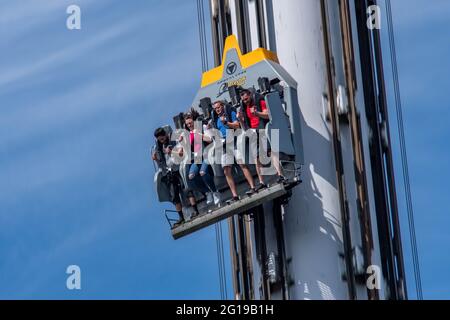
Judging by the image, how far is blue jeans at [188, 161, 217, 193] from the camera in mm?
61062

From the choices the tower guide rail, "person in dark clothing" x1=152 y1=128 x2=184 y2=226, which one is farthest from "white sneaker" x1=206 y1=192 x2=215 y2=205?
the tower guide rail

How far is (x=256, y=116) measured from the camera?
60281 millimetres

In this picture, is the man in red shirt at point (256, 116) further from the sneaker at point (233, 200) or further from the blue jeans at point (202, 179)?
the blue jeans at point (202, 179)

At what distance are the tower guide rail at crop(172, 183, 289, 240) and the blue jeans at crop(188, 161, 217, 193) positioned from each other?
1.14m

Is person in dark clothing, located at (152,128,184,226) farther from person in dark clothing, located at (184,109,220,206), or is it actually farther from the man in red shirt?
the man in red shirt

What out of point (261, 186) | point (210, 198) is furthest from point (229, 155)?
point (210, 198)

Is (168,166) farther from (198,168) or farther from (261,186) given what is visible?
(261,186)

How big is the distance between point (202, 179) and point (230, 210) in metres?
1.87

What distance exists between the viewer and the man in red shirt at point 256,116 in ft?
196

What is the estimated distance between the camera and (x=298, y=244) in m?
62.8

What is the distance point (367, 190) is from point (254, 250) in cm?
431
